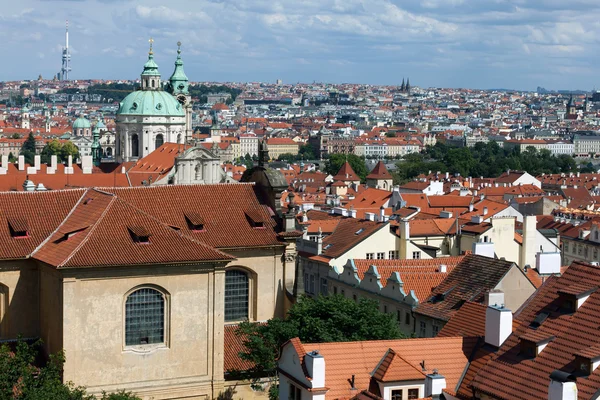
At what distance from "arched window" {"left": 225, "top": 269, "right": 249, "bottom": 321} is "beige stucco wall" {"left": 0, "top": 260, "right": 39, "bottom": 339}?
646cm

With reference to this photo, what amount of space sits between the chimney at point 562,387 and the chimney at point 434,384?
366 centimetres

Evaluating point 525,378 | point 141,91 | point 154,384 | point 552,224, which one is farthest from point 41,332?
point 141,91

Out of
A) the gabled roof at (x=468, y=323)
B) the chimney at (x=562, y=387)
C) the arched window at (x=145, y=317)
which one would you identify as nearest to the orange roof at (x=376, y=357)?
the gabled roof at (x=468, y=323)

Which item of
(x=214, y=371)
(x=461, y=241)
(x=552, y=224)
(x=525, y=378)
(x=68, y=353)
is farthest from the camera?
(x=552, y=224)

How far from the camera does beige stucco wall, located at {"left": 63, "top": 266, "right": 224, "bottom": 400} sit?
34.2m

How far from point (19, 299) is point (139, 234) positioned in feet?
14.0

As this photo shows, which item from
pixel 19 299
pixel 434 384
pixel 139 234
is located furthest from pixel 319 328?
pixel 19 299

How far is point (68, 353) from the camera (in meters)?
33.9

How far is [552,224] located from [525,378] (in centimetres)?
6284

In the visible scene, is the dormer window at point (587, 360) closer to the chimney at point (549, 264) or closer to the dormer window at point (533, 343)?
the dormer window at point (533, 343)

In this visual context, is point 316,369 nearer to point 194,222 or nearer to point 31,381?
point 31,381

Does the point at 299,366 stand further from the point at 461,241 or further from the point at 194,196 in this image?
the point at 461,241

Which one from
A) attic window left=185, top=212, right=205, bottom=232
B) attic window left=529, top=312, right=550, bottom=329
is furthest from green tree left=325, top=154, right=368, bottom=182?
attic window left=529, top=312, right=550, bottom=329

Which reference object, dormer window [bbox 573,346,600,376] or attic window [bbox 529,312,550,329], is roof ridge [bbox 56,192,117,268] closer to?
attic window [bbox 529,312,550,329]
